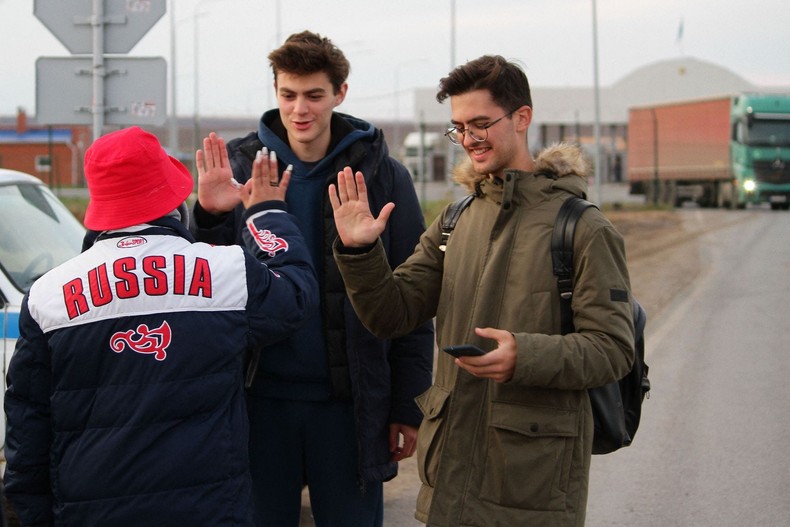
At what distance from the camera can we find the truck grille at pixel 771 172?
34.9 m

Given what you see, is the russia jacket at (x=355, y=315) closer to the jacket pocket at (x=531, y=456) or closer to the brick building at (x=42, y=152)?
the jacket pocket at (x=531, y=456)

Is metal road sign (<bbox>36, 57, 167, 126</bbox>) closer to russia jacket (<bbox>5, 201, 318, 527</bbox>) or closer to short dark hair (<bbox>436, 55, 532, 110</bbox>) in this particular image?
short dark hair (<bbox>436, 55, 532, 110</bbox>)

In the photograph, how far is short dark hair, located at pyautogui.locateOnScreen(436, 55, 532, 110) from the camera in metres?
3.12

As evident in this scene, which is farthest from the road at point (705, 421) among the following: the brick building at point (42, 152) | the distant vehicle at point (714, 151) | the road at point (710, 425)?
the brick building at point (42, 152)

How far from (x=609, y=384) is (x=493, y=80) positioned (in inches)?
36.9

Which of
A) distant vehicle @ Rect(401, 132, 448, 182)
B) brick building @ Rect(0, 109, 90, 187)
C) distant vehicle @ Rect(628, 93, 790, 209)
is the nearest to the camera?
distant vehicle @ Rect(628, 93, 790, 209)

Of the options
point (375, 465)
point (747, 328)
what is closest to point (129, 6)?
point (375, 465)

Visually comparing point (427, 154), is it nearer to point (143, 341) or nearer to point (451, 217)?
point (451, 217)

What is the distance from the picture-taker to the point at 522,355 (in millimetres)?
2805

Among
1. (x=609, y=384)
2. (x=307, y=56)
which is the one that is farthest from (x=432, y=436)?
(x=307, y=56)

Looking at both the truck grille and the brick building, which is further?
the brick building

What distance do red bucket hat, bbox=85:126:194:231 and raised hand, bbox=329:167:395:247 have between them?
1.83 ft

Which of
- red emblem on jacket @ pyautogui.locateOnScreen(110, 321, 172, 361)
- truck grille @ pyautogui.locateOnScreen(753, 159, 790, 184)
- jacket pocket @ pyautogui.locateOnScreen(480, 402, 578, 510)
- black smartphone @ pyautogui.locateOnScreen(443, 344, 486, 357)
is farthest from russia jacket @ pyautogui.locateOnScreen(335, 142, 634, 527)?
truck grille @ pyautogui.locateOnScreen(753, 159, 790, 184)

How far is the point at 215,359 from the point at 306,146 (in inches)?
46.8
